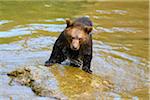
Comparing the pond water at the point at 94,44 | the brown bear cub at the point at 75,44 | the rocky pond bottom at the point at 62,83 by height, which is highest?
the brown bear cub at the point at 75,44

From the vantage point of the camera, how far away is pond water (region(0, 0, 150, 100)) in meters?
6.82

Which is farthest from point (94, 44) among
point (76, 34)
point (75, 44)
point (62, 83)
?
point (62, 83)

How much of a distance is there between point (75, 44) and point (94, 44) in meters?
3.82

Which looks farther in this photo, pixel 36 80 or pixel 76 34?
pixel 76 34

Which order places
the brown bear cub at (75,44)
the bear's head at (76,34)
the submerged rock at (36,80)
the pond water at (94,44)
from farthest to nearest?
the brown bear cub at (75,44) < the bear's head at (76,34) < the pond water at (94,44) < the submerged rock at (36,80)

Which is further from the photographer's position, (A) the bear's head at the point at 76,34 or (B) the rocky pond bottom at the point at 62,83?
(A) the bear's head at the point at 76,34

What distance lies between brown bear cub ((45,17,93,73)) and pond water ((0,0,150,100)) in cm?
25

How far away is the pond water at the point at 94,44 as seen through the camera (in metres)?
6.82

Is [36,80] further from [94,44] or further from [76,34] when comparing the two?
[94,44]

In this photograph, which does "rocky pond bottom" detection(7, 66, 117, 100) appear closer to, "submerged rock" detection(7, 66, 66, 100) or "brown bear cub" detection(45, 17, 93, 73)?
"submerged rock" detection(7, 66, 66, 100)

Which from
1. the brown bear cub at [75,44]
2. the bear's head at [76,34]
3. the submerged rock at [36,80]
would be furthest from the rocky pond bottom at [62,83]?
the bear's head at [76,34]

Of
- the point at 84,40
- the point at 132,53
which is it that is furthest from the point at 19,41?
the point at 84,40

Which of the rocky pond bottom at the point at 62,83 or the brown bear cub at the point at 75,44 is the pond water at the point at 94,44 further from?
the brown bear cub at the point at 75,44

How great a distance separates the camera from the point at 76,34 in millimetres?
7238
